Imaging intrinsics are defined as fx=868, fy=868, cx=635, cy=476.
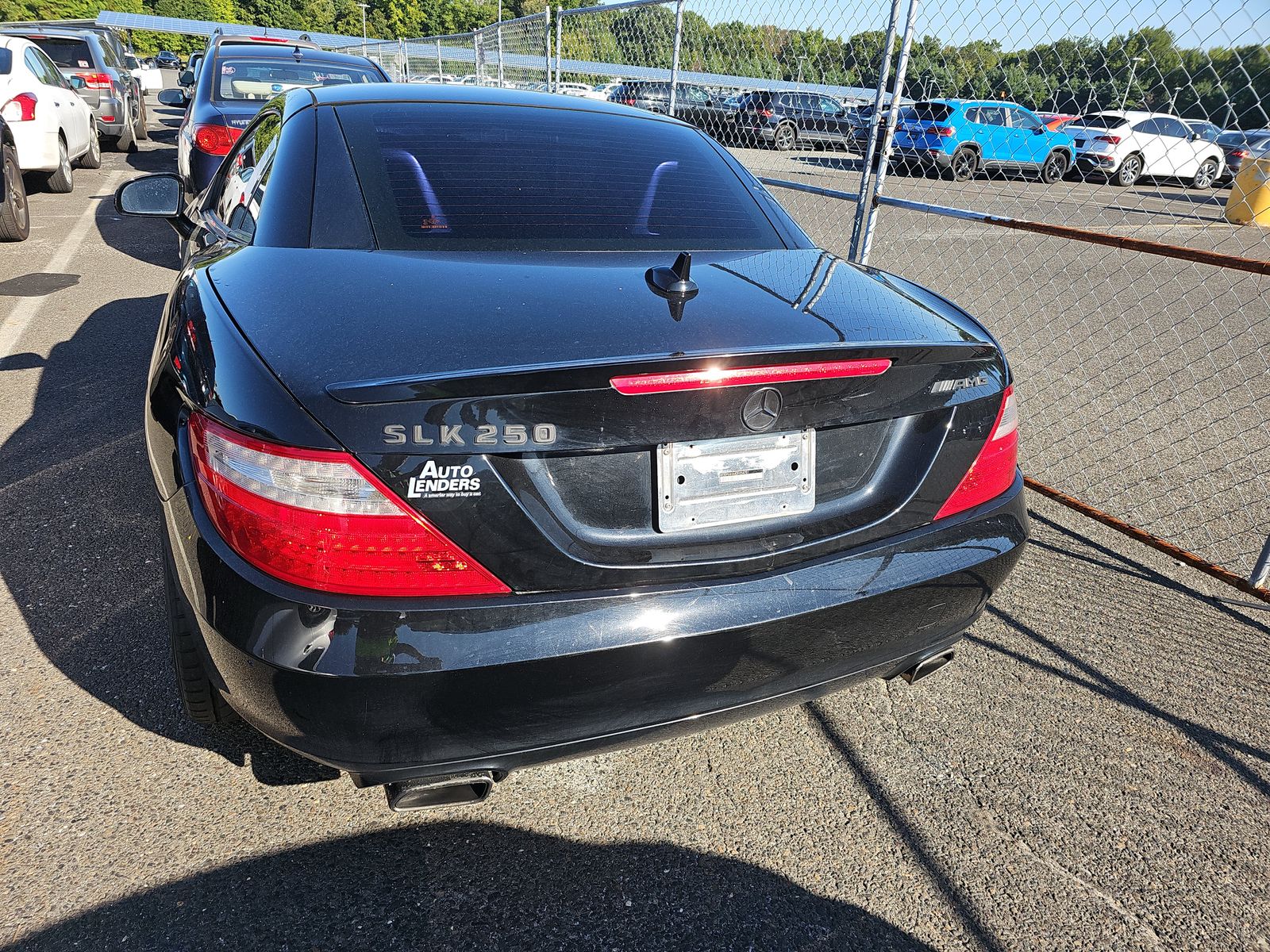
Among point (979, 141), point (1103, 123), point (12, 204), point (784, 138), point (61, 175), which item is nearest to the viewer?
point (12, 204)

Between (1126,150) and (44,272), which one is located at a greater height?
(1126,150)

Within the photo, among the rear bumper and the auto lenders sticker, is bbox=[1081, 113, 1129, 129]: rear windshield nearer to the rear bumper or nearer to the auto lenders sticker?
the rear bumper

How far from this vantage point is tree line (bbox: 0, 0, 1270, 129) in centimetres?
382

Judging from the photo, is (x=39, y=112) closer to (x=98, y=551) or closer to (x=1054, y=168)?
(x=98, y=551)

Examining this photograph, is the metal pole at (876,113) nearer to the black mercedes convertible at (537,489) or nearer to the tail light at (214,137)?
the black mercedes convertible at (537,489)

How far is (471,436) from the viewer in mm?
1441

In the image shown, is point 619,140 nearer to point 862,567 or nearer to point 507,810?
point 862,567

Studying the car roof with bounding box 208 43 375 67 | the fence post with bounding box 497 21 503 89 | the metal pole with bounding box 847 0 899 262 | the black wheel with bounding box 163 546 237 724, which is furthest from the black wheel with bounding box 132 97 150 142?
the black wheel with bounding box 163 546 237 724

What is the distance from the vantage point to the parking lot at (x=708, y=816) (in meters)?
1.79

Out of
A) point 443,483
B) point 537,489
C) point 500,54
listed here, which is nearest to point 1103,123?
point 500,54

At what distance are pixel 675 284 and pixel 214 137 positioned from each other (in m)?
6.37

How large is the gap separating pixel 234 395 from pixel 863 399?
1181 millimetres

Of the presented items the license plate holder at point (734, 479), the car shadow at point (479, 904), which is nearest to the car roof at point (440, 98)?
the license plate holder at point (734, 479)

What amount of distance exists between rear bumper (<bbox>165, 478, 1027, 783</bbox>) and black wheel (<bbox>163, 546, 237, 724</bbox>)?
119 mm
